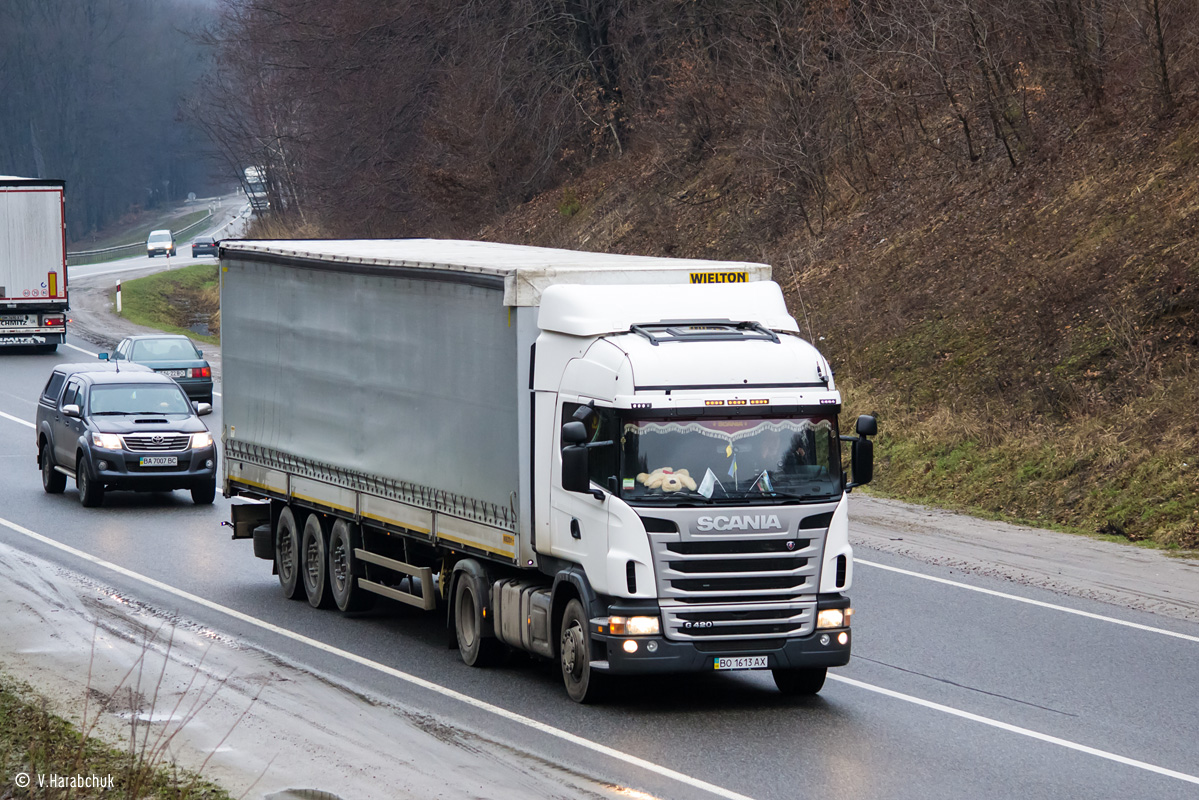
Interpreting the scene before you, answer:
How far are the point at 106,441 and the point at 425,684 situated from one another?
1177 centimetres

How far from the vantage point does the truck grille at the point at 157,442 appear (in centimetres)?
2198

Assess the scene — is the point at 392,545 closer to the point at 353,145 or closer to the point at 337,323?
the point at 337,323

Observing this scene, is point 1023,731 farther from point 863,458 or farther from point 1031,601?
point 1031,601

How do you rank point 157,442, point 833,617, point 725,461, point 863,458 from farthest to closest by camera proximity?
1. point 157,442
2. point 863,458
3. point 833,617
4. point 725,461

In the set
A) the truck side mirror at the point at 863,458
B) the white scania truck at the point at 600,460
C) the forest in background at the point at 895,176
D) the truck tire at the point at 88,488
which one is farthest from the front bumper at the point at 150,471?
the truck side mirror at the point at 863,458

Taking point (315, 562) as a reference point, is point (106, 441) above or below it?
above

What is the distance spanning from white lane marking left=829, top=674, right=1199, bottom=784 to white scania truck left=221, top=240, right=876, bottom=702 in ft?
2.03

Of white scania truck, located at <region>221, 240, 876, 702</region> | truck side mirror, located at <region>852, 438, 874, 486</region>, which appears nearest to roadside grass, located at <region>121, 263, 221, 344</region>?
white scania truck, located at <region>221, 240, 876, 702</region>

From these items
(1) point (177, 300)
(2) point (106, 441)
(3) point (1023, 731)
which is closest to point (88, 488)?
(2) point (106, 441)

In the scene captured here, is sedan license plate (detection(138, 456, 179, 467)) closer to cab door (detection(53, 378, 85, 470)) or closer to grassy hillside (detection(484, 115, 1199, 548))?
cab door (detection(53, 378, 85, 470))

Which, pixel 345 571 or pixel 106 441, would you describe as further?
pixel 106 441

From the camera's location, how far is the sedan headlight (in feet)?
71.9

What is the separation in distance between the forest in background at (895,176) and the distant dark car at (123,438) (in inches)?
396

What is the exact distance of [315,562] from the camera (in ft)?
50.2
